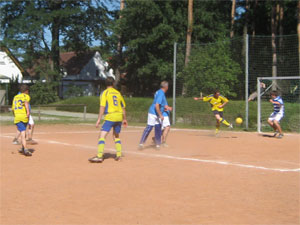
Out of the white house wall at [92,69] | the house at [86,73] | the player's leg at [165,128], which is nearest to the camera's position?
the player's leg at [165,128]

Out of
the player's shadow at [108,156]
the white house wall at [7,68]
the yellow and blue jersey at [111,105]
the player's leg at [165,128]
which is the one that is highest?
the white house wall at [7,68]

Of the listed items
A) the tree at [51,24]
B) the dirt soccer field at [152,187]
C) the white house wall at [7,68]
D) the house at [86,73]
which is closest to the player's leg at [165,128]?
the dirt soccer field at [152,187]

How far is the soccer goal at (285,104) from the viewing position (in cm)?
1861

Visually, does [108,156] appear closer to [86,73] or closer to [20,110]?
[20,110]

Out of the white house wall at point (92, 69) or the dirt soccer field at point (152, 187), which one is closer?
the dirt soccer field at point (152, 187)

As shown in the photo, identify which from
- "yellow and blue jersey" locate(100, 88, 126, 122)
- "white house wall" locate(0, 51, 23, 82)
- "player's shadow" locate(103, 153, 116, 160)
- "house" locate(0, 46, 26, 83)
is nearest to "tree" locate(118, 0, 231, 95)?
"house" locate(0, 46, 26, 83)

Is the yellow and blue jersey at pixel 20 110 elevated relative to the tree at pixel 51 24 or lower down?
lower down

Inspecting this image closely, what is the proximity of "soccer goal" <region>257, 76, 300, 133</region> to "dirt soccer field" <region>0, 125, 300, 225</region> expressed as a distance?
726cm

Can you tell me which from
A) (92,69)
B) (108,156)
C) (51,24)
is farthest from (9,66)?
(108,156)

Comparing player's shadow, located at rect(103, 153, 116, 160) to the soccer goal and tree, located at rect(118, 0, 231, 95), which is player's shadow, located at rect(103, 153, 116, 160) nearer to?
the soccer goal

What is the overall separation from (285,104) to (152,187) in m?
14.7

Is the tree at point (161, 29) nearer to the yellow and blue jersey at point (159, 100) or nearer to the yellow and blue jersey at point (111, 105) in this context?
the yellow and blue jersey at point (159, 100)

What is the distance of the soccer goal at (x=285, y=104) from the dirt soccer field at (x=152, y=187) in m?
7.26

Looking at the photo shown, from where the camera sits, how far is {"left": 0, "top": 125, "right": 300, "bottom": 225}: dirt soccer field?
17.0 ft
